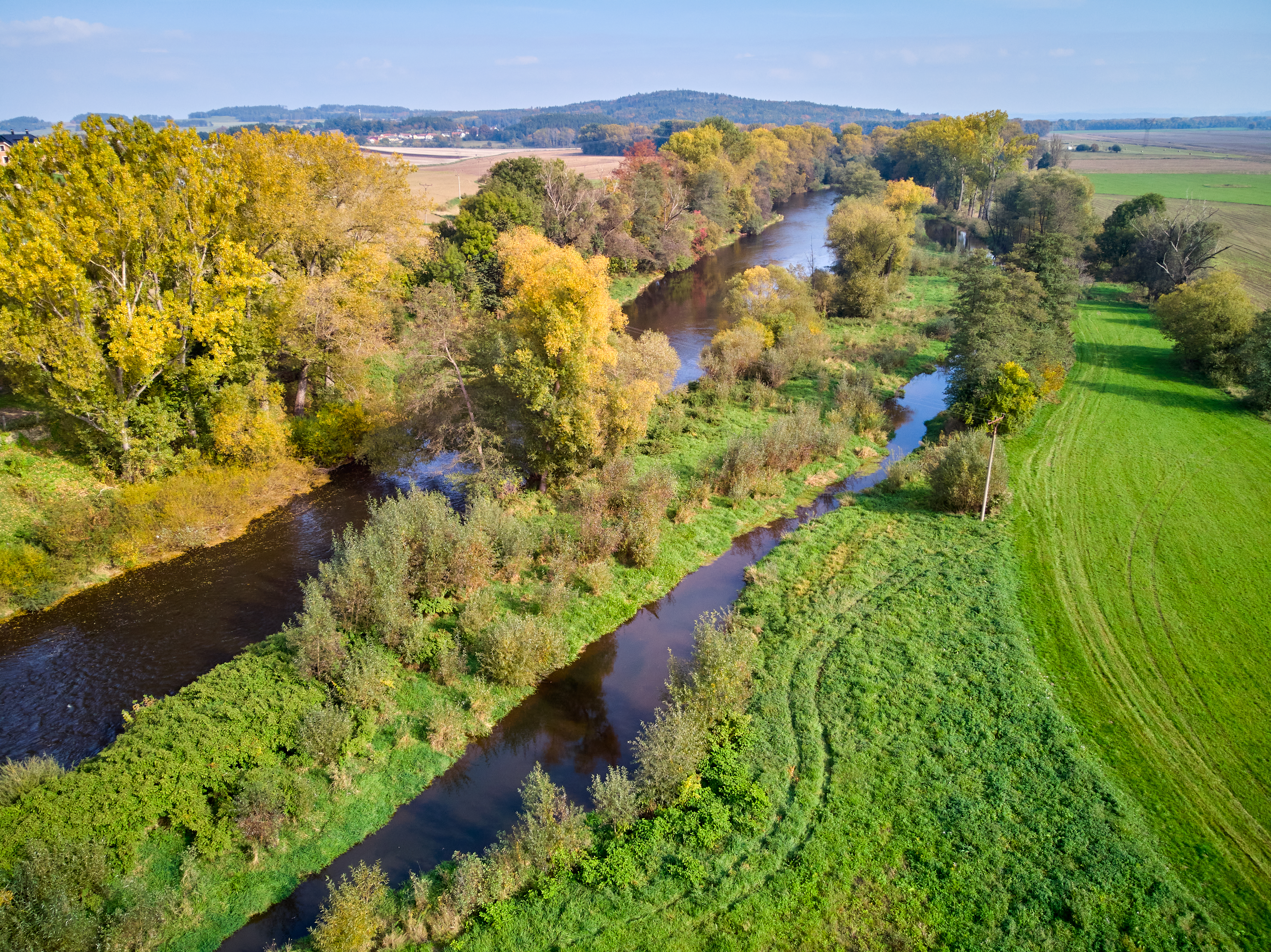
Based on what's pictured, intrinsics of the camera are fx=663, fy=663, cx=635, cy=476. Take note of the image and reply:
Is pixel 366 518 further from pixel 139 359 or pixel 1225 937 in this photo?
pixel 1225 937

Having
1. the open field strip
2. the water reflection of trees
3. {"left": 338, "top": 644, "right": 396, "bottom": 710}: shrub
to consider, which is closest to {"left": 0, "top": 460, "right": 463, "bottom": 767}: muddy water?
{"left": 338, "top": 644, "right": 396, "bottom": 710}: shrub

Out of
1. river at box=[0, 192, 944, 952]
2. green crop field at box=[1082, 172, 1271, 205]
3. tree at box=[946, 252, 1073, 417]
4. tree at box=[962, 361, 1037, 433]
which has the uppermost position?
green crop field at box=[1082, 172, 1271, 205]

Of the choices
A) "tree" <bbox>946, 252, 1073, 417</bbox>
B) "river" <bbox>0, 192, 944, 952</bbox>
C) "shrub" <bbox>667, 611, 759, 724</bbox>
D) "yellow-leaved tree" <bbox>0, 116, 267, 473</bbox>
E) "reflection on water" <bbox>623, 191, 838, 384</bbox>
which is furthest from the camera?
"reflection on water" <bbox>623, 191, 838, 384</bbox>

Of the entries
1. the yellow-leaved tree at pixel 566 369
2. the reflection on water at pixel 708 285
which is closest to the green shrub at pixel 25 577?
the yellow-leaved tree at pixel 566 369

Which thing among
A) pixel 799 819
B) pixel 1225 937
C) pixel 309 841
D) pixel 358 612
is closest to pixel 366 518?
pixel 358 612

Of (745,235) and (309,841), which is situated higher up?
(745,235)

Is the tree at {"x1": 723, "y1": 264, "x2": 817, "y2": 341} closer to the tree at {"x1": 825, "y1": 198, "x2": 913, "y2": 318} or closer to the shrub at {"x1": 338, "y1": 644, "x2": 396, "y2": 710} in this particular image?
the tree at {"x1": 825, "y1": 198, "x2": 913, "y2": 318}

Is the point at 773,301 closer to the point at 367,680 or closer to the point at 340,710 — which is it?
the point at 367,680
